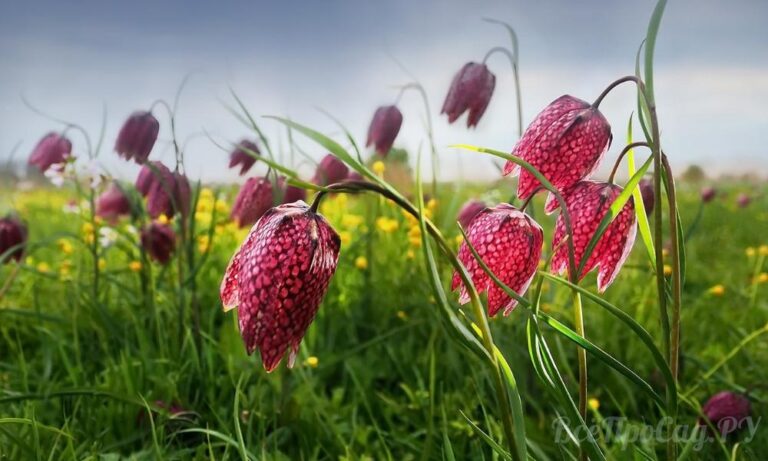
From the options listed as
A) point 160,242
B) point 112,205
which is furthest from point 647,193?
point 112,205

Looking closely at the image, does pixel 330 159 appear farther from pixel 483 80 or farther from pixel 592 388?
pixel 592 388


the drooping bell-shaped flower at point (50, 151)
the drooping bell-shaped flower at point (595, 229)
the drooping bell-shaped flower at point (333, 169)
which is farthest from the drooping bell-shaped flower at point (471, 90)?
the drooping bell-shaped flower at point (50, 151)

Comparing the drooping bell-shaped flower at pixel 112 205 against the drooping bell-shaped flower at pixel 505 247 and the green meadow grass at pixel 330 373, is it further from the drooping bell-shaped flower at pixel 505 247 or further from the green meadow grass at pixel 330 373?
the drooping bell-shaped flower at pixel 505 247

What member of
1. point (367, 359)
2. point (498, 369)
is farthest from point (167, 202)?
point (498, 369)

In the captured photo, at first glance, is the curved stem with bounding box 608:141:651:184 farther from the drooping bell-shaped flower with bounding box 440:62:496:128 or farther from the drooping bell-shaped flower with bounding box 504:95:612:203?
the drooping bell-shaped flower with bounding box 440:62:496:128

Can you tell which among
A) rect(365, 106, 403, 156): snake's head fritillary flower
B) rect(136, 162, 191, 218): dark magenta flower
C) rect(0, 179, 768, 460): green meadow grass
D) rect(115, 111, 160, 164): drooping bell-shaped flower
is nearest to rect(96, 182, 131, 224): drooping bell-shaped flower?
rect(0, 179, 768, 460): green meadow grass

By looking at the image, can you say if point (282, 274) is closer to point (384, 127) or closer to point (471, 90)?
point (471, 90)

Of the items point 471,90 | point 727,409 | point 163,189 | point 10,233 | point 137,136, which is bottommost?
point 727,409
